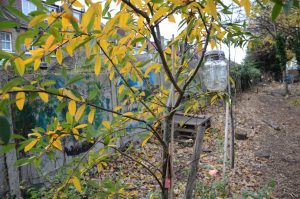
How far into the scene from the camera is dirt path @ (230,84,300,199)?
4.43m

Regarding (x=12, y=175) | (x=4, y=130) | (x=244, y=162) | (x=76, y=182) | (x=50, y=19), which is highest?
(x=50, y=19)

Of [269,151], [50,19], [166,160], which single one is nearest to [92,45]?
[50,19]

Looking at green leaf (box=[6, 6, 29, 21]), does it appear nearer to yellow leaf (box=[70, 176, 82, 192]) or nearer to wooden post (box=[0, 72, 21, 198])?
yellow leaf (box=[70, 176, 82, 192])

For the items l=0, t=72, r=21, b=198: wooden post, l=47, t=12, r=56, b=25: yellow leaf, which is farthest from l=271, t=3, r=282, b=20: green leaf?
l=0, t=72, r=21, b=198: wooden post

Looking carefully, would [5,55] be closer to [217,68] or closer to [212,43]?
[212,43]

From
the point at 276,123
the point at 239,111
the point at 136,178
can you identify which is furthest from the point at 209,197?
the point at 239,111

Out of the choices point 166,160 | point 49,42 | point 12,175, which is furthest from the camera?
point 12,175

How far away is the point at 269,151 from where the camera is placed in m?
6.14

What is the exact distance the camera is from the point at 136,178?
453 cm

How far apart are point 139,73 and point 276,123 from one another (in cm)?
859

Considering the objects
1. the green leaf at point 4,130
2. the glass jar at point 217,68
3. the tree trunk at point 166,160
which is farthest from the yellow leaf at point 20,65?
the glass jar at point 217,68

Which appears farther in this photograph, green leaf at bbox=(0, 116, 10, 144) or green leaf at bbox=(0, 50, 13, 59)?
green leaf at bbox=(0, 50, 13, 59)

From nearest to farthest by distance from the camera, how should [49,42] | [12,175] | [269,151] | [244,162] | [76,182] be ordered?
1. [49,42]
2. [76,182]
3. [12,175]
4. [244,162]
5. [269,151]

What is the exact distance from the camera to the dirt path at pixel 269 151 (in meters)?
4.43
